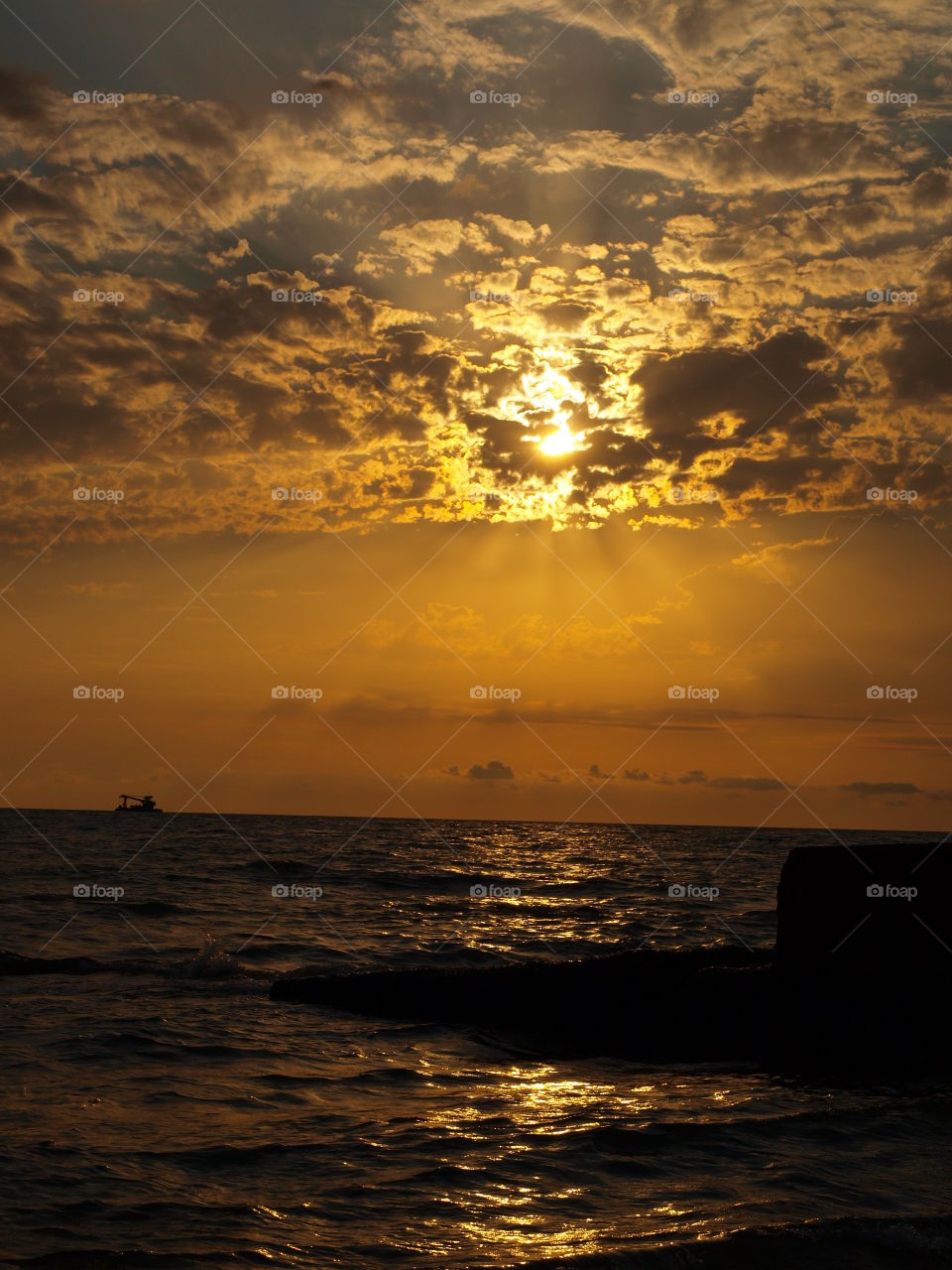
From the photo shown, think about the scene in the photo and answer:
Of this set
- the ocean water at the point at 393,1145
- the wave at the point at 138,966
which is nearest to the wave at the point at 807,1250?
the ocean water at the point at 393,1145

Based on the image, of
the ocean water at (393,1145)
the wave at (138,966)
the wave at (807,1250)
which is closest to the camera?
the wave at (807,1250)

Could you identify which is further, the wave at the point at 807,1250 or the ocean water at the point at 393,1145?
the ocean water at the point at 393,1145

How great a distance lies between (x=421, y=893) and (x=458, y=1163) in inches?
1047

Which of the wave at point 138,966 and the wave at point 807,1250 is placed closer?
the wave at point 807,1250

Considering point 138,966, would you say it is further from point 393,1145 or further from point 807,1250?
point 807,1250

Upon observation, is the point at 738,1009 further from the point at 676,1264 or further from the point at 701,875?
the point at 701,875

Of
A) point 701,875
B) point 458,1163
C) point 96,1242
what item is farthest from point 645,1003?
point 701,875

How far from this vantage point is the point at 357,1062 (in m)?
12.8

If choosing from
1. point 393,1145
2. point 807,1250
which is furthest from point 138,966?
point 807,1250

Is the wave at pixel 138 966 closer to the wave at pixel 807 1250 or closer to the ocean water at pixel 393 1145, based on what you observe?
the ocean water at pixel 393 1145

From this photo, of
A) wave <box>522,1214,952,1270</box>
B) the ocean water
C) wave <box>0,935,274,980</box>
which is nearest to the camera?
wave <box>522,1214,952,1270</box>

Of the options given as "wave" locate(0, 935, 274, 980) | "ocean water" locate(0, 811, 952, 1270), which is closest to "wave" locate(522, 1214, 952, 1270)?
"ocean water" locate(0, 811, 952, 1270)

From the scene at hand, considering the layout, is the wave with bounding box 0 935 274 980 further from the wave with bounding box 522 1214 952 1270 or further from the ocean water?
the wave with bounding box 522 1214 952 1270

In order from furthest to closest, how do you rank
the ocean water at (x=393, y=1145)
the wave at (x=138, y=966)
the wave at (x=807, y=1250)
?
the wave at (x=138, y=966) → the ocean water at (x=393, y=1145) → the wave at (x=807, y=1250)
